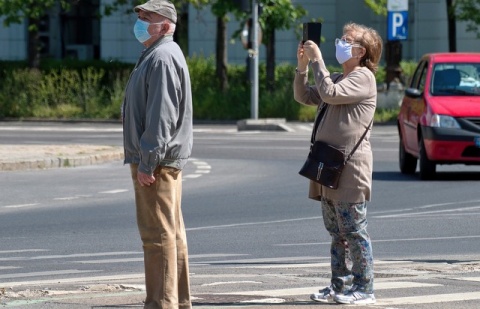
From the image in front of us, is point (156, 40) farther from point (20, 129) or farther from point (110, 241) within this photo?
point (20, 129)

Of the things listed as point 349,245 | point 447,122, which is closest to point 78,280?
point 349,245

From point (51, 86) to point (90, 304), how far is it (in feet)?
121

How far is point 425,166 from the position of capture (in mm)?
19469

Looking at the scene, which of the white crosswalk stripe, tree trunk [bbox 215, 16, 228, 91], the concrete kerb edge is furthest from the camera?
tree trunk [bbox 215, 16, 228, 91]

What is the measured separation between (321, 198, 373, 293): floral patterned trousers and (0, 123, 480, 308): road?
0.22 metres

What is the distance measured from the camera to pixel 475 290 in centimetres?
905

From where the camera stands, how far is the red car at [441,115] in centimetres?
1917

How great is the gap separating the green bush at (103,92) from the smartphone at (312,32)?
32.5m

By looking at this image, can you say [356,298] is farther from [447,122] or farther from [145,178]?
[447,122]

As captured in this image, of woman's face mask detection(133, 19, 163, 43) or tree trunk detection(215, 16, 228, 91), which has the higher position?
woman's face mask detection(133, 19, 163, 43)

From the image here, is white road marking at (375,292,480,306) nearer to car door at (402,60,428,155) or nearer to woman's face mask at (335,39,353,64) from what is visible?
woman's face mask at (335,39,353,64)

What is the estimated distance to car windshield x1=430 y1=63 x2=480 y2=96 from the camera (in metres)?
20.0

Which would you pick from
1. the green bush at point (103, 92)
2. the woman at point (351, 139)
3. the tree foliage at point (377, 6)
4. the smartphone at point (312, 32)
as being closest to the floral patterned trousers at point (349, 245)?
the woman at point (351, 139)

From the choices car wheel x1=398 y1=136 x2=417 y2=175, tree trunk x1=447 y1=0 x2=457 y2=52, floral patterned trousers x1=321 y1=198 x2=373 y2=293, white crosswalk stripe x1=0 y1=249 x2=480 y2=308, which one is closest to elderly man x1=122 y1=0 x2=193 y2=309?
white crosswalk stripe x1=0 y1=249 x2=480 y2=308
